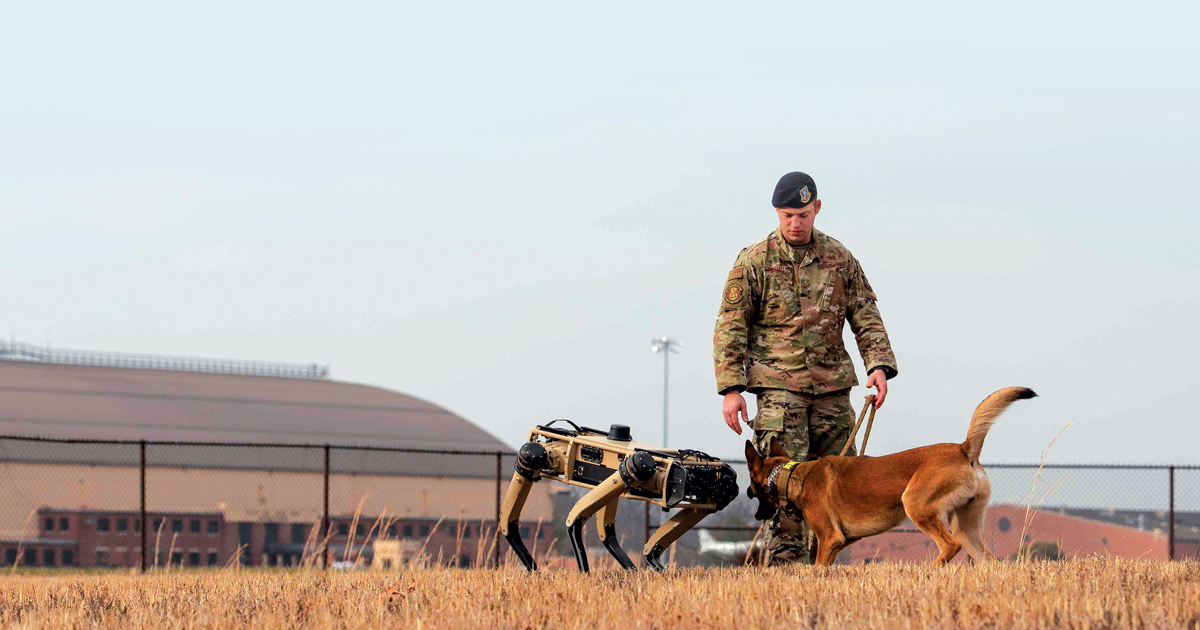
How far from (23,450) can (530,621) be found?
53222 mm

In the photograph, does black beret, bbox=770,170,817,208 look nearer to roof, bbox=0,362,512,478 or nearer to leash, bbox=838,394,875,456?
leash, bbox=838,394,875,456

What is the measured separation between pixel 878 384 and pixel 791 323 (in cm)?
62

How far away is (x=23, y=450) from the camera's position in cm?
5172

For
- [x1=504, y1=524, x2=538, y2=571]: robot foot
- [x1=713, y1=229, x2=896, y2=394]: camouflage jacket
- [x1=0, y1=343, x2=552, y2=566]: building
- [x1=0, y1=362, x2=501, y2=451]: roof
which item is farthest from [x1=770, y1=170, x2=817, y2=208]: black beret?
[x1=0, y1=362, x2=501, y2=451]: roof

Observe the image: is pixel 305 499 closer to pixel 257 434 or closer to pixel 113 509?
pixel 113 509

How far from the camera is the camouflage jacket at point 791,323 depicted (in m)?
6.97

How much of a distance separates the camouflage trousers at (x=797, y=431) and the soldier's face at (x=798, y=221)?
0.89m

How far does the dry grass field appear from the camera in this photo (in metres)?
4.29

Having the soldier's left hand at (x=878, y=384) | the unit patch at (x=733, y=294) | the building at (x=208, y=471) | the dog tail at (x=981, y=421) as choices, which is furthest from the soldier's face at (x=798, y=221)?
the building at (x=208, y=471)

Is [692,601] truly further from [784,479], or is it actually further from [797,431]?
[797,431]

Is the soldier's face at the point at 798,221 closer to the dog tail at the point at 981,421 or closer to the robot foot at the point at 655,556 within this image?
the dog tail at the point at 981,421

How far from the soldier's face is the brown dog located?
4.05 ft

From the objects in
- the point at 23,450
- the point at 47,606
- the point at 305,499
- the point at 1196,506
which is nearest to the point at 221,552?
the point at 305,499

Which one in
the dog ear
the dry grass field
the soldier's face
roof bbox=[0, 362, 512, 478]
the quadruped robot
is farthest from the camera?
roof bbox=[0, 362, 512, 478]
